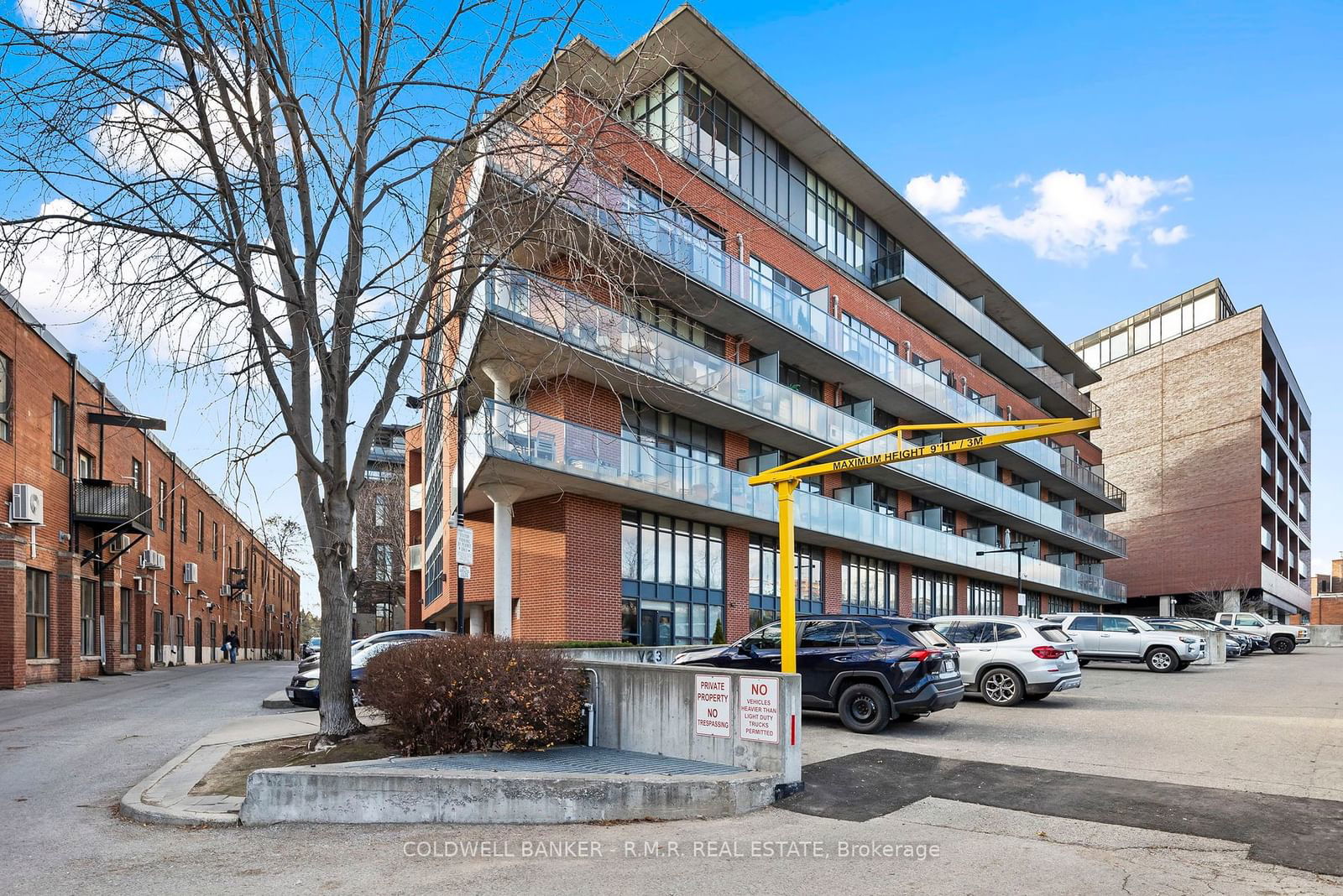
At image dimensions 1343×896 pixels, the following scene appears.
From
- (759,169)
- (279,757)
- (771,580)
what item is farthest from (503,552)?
(759,169)

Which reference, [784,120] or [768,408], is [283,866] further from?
[784,120]

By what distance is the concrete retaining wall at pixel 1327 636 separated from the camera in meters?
72.9

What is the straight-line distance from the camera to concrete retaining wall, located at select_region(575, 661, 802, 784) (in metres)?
9.09

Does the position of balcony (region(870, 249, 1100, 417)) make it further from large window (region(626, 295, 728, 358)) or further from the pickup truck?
the pickup truck

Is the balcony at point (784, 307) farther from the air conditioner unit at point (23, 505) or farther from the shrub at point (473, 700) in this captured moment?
the air conditioner unit at point (23, 505)

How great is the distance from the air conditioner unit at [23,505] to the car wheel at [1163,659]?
29497 mm

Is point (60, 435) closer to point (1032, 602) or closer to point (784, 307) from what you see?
point (784, 307)

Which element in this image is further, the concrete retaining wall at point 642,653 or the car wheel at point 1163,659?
the car wheel at point 1163,659

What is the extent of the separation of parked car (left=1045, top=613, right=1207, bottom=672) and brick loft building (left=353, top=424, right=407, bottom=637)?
36613mm

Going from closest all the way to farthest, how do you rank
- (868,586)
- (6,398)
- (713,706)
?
(713,706) → (6,398) → (868,586)

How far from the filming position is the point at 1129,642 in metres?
27.6

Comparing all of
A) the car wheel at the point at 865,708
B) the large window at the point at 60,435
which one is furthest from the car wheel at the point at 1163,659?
the large window at the point at 60,435

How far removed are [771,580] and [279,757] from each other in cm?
2072

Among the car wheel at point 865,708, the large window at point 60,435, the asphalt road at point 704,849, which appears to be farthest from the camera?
the large window at point 60,435
